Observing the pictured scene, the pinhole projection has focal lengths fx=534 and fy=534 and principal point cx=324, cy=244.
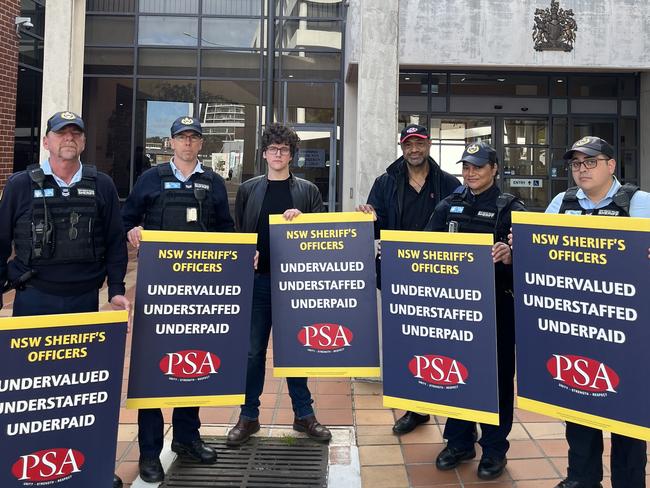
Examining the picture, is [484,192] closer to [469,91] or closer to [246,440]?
[246,440]

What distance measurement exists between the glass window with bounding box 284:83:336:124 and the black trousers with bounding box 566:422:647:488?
36.9 ft

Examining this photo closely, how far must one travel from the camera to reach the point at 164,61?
1339cm

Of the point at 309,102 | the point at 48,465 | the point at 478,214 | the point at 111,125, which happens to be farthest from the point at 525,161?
the point at 48,465

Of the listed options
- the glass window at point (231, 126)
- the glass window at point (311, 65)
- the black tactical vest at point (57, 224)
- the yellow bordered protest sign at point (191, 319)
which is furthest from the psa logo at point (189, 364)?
the glass window at point (311, 65)

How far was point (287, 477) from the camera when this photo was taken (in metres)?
3.29

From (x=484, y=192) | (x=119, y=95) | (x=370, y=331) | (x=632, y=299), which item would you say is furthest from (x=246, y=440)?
(x=119, y=95)

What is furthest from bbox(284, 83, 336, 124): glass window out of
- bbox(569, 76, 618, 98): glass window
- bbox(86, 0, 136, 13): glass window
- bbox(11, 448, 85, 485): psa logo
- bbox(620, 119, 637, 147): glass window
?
bbox(11, 448, 85, 485): psa logo

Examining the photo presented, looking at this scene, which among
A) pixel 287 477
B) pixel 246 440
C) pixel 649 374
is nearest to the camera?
pixel 649 374

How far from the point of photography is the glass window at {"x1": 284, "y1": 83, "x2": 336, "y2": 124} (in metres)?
13.3

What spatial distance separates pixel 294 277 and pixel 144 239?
98cm

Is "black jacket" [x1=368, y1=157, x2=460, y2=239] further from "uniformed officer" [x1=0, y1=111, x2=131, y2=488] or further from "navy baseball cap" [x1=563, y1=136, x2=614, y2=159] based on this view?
"uniformed officer" [x1=0, y1=111, x2=131, y2=488]

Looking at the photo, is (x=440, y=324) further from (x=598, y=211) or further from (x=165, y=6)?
(x=165, y=6)

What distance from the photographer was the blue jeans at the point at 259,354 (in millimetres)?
3686

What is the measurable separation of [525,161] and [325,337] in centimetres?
1195
